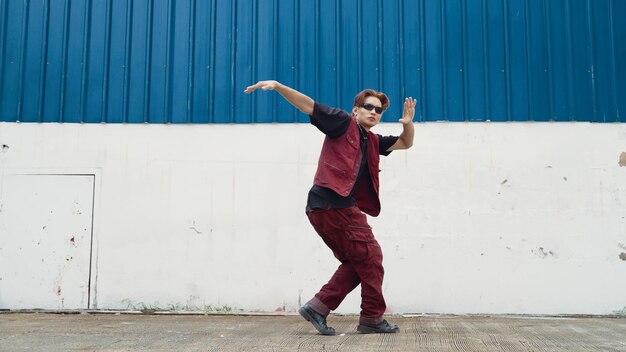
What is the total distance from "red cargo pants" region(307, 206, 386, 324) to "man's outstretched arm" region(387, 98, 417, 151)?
0.65m

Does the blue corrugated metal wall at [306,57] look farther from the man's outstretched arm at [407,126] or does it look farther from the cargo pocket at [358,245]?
the cargo pocket at [358,245]

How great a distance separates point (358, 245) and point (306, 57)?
2.94m

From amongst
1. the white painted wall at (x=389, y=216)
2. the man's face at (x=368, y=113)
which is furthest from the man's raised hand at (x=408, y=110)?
the white painted wall at (x=389, y=216)

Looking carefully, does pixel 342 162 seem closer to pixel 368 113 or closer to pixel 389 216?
pixel 368 113

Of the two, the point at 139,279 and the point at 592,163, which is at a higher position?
the point at 592,163

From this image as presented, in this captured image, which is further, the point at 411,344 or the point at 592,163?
the point at 592,163

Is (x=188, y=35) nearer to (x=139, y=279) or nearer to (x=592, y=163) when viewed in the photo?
(x=139, y=279)

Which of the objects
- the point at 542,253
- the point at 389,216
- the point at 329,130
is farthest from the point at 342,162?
the point at 542,253

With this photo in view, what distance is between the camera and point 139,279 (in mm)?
6363

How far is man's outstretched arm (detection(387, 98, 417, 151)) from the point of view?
4.39m

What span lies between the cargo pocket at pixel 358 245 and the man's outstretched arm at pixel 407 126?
766 mm

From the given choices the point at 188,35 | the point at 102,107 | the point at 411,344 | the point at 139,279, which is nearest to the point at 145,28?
the point at 188,35

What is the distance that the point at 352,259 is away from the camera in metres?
4.21

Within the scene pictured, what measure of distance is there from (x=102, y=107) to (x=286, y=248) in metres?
2.38
